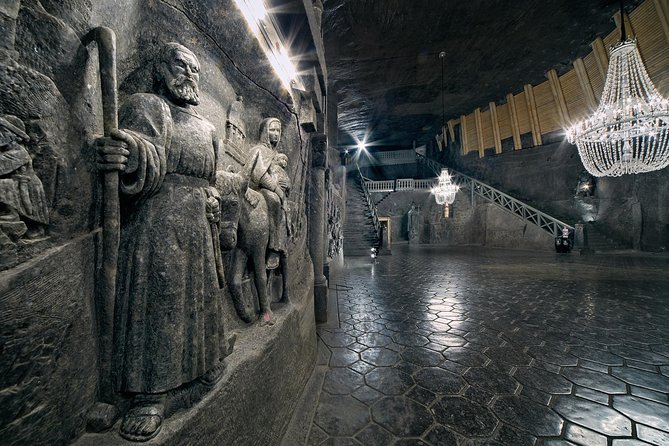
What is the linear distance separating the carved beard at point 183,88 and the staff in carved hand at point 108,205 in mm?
269

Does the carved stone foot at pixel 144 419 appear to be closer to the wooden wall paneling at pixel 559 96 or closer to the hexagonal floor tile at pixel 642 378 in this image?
the hexagonal floor tile at pixel 642 378

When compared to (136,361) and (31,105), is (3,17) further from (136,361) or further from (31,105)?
(136,361)

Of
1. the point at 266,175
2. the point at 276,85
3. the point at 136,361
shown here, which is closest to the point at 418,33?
the point at 276,85

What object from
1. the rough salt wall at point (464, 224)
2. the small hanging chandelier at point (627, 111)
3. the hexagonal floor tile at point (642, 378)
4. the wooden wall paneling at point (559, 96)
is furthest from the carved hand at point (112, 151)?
the wooden wall paneling at point (559, 96)

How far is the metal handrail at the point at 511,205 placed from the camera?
42.2ft

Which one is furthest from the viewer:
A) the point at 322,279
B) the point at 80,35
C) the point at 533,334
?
the point at 322,279

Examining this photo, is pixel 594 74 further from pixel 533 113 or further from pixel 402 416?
pixel 402 416

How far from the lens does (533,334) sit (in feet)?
11.4

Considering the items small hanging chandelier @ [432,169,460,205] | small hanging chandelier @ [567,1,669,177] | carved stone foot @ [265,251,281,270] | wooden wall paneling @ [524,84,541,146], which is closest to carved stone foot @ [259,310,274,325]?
carved stone foot @ [265,251,281,270]

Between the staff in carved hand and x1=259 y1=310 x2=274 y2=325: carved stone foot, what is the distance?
1084 mm

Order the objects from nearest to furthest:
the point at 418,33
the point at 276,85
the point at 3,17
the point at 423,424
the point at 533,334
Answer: the point at 3,17 < the point at 423,424 < the point at 276,85 < the point at 533,334 < the point at 418,33

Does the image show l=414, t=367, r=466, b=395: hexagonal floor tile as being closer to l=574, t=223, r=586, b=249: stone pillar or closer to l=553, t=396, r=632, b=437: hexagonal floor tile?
l=553, t=396, r=632, b=437: hexagonal floor tile

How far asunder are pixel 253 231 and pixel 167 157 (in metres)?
0.96

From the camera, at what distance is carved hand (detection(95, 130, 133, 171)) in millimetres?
1078
